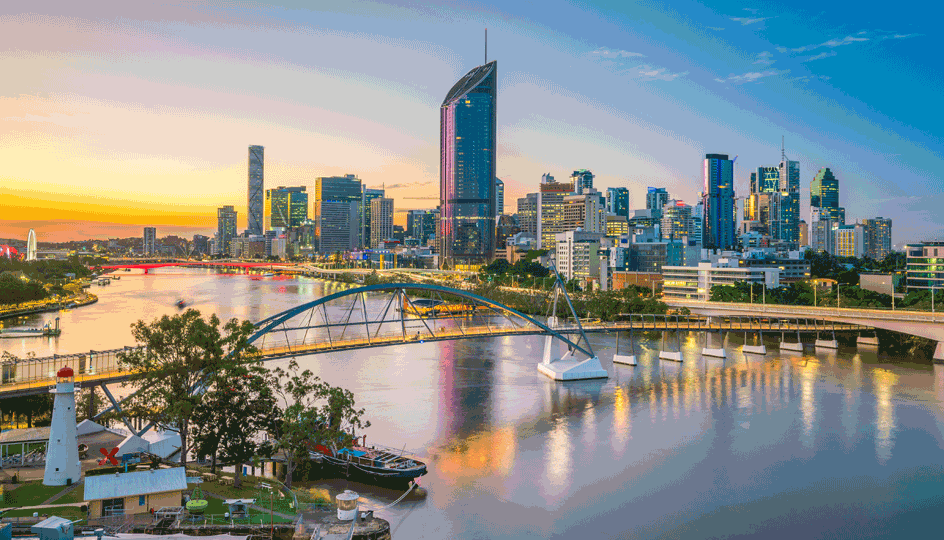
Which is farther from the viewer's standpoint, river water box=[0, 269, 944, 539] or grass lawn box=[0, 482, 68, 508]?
river water box=[0, 269, 944, 539]

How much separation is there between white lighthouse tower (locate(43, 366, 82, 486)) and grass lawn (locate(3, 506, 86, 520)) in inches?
68.5

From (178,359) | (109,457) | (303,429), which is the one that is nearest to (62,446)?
(109,457)

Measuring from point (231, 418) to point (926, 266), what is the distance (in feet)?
274

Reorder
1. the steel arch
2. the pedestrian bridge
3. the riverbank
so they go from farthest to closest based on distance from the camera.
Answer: the riverbank → the pedestrian bridge → the steel arch

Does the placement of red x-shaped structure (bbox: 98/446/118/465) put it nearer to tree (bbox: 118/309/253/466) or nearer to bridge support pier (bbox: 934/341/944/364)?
tree (bbox: 118/309/253/466)

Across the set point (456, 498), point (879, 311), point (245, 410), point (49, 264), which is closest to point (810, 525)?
point (456, 498)

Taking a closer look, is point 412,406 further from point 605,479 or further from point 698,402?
point 698,402

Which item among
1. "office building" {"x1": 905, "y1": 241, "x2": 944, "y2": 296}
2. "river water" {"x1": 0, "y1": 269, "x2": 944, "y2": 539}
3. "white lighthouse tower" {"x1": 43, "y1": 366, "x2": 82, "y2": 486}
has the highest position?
"office building" {"x1": 905, "y1": 241, "x2": 944, "y2": 296}

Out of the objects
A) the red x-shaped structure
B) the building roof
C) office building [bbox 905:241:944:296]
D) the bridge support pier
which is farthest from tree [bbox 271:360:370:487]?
office building [bbox 905:241:944:296]

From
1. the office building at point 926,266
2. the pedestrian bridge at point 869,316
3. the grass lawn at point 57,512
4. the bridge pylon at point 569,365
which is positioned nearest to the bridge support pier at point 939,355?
the pedestrian bridge at point 869,316

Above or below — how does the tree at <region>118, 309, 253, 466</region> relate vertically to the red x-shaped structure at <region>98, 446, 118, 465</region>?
above

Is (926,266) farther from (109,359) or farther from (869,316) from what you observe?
(109,359)

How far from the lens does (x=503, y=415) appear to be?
31641 millimetres

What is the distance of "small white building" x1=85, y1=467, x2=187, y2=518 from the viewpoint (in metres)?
16.1
